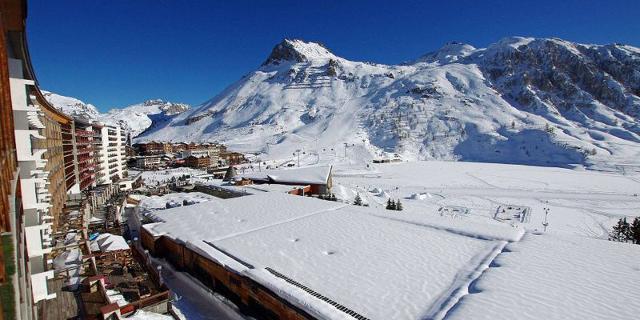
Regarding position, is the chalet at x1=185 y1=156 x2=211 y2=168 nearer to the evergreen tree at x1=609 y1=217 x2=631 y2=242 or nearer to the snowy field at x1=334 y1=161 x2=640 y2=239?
the snowy field at x1=334 y1=161 x2=640 y2=239

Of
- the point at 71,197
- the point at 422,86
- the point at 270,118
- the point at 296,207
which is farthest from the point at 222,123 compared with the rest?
the point at 296,207

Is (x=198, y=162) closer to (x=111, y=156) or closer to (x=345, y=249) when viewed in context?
(x=111, y=156)

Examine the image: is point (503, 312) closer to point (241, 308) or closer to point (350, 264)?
point (350, 264)

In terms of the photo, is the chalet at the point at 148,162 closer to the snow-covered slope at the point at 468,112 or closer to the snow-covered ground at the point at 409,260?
the snow-covered slope at the point at 468,112

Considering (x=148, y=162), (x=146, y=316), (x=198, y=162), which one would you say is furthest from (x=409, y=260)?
(x=148, y=162)

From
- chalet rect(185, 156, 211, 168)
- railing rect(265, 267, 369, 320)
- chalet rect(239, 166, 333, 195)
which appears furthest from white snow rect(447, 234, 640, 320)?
chalet rect(185, 156, 211, 168)

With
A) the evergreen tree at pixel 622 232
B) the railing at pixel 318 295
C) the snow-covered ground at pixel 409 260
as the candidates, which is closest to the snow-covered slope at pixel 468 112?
the evergreen tree at pixel 622 232
